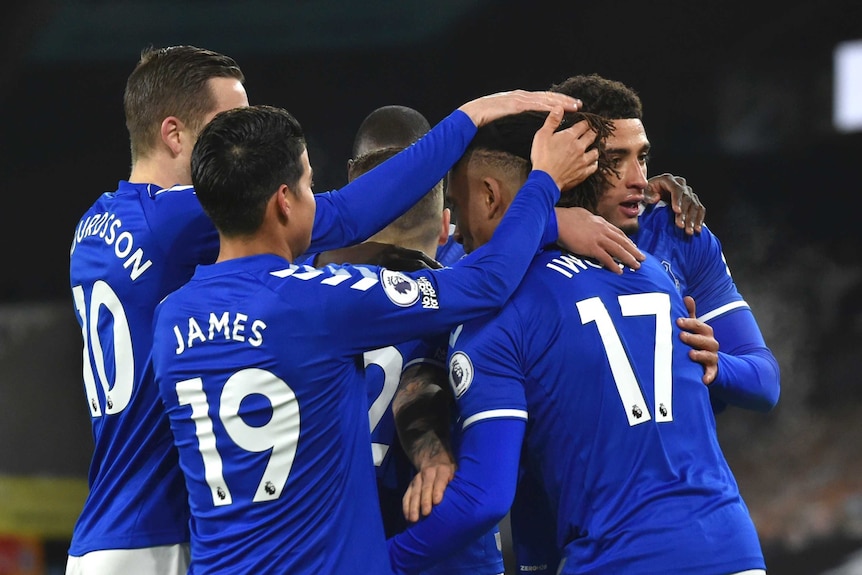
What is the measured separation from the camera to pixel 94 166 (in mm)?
6422

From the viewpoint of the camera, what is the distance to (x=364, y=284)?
1.91 meters

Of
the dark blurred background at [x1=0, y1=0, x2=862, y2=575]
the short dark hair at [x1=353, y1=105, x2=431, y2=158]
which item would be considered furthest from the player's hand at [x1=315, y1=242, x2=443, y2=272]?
the dark blurred background at [x1=0, y1=0, x2=862, y2=575]

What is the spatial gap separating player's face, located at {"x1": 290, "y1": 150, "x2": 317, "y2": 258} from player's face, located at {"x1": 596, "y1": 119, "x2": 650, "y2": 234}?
28.1 inches

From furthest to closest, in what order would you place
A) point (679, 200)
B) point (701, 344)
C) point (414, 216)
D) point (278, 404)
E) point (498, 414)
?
1. point (414, 216)
2. point (679, 200)
3. point (701, 344)
4. point (498, 414)
5. point (278, 404)

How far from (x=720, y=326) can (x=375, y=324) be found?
1.01 metres

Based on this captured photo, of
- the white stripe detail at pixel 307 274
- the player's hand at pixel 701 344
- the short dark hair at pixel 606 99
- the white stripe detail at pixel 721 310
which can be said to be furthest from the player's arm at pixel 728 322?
the white stripe detail at pixel 307 274

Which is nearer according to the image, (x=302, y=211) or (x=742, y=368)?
(x=302, y=211)

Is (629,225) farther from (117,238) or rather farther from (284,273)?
(117,238)

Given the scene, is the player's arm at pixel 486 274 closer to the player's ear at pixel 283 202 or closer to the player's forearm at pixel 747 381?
the player's ear at pixel 283 202

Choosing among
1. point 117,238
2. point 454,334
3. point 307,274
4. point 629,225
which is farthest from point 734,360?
point 117,238

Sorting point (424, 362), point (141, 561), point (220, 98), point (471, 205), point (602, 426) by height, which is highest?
point (220, 98)

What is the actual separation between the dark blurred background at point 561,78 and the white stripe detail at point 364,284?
450 centimetres

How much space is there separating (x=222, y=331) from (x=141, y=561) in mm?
667

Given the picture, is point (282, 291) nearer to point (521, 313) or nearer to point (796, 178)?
point (521, 313)
